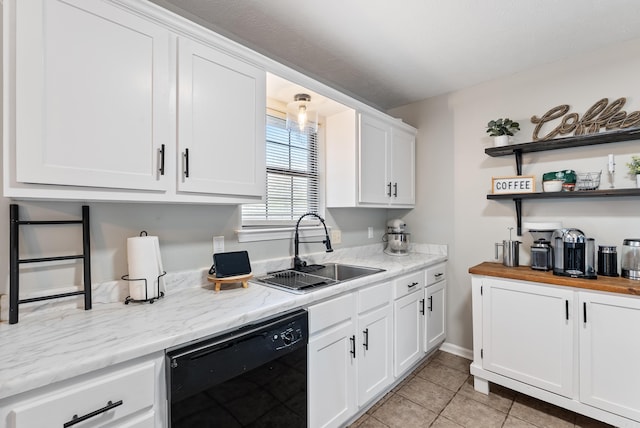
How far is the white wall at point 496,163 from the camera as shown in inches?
84.3

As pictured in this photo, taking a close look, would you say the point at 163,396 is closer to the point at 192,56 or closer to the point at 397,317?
the point at 192,56

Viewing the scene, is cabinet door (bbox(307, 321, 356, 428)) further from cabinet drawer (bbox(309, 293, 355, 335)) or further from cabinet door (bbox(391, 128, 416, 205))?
cabinet door (bbox(391, 128, 416, 205))

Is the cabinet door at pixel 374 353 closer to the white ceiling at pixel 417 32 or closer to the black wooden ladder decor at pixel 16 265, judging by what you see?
the black wooden ladder decor at pixel 16 265

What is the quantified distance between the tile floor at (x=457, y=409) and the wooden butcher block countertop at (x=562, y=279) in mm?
887

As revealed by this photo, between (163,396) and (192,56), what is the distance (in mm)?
1430

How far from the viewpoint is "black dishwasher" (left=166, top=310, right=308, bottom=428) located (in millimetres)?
1067

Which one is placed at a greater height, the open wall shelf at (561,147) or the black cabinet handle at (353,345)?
the open wall shelf at (561,147)

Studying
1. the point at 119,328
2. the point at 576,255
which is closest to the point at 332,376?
the point at 119,328

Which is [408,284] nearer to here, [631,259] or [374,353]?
[374,353]

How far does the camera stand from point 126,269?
1513 millimetres

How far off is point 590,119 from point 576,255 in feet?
3.35

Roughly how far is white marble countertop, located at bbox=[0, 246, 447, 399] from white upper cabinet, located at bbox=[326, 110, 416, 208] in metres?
0.99

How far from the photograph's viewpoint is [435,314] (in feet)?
8.96

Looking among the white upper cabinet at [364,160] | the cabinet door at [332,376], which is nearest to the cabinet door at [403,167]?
the white upper cabinet at [364,160]
